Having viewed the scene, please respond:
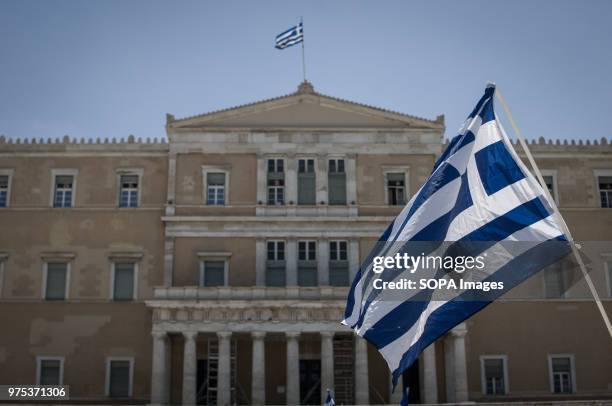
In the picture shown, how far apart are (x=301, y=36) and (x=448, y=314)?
2908 cm

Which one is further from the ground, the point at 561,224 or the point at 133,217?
the point at 133,217

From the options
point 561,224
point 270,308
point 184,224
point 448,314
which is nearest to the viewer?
point 561,224

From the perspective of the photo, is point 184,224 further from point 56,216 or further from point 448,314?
point 448,314

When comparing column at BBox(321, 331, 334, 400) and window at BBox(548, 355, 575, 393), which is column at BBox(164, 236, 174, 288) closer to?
column at BBox(321, 331, 334, 400)

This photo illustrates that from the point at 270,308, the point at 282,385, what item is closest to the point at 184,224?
the point at 270,308

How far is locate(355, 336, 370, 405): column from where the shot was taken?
113 feet

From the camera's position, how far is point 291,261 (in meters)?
37.4

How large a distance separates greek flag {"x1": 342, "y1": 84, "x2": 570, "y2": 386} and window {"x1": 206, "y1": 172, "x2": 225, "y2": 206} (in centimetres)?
2630

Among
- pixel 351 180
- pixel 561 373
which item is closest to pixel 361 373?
pixel 351 180

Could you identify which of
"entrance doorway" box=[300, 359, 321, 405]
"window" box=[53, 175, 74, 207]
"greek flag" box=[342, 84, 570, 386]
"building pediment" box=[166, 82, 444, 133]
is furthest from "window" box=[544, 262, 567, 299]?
"greek flag" box=[342, 84, 570, 386]

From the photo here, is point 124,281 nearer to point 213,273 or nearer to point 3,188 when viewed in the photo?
point 213,273

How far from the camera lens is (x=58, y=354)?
3719 centimetres

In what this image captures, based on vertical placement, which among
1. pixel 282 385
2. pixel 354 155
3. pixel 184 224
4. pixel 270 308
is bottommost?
pixel 282 385

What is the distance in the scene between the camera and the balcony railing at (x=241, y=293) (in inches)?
1395
